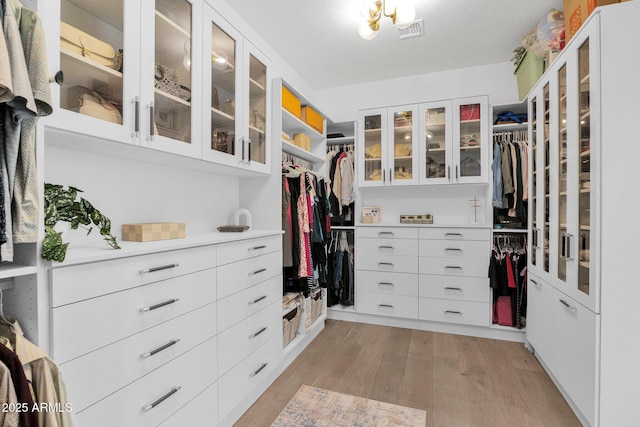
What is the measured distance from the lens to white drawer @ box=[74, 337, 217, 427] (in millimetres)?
1076

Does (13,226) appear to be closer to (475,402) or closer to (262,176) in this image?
(262,176)

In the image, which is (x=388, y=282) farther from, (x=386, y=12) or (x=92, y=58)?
(x=92, y=58)

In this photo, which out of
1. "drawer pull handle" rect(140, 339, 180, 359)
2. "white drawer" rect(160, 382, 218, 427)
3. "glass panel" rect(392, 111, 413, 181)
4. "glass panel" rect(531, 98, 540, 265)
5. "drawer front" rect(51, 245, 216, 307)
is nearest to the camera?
"drawer front" rect(51, 245, 216, 307)

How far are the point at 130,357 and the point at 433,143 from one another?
303 cm

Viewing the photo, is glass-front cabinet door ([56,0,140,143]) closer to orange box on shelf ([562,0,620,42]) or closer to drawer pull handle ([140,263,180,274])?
drawer pull handle ([140,263,180,274])

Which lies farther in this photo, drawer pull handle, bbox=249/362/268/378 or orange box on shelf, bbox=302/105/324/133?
orange box on shelf, bbox=302/105/324/133

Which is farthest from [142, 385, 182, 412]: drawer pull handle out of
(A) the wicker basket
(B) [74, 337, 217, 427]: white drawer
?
(A) the wicker basket

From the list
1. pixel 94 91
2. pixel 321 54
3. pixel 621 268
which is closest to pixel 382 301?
pixel 621 268

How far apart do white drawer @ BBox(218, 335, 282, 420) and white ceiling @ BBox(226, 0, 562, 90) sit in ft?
8.19

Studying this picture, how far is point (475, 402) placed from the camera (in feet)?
6.34

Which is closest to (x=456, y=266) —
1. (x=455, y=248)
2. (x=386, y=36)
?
(x=455, y=248)

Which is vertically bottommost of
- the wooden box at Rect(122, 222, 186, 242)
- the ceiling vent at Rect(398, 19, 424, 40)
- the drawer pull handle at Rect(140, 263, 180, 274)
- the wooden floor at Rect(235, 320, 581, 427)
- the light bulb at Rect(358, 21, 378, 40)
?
the wooden floor at Rect(235, 320, 581, 427)

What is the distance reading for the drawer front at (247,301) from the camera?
167 cm

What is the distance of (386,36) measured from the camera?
274cm
